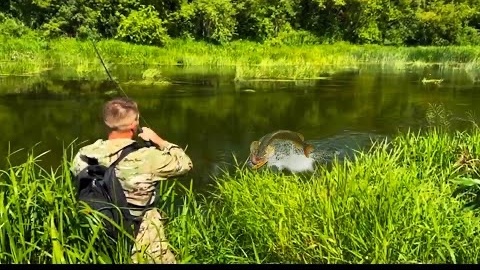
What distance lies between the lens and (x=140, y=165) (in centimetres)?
314

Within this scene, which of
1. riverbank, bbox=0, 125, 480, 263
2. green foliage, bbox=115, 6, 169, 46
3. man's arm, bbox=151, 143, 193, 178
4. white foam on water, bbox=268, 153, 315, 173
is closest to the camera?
man's arm, bbox=151, 143, 193, 178

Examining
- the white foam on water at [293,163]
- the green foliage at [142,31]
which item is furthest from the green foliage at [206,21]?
the white foam on water at [293,163]

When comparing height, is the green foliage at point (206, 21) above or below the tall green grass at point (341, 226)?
above

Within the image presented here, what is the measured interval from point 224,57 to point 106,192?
78.0 feet

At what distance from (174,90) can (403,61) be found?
14425 mm

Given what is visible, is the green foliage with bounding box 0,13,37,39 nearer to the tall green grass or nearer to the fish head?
the fish head

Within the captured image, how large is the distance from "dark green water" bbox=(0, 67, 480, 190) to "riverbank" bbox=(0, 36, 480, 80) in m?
1.88

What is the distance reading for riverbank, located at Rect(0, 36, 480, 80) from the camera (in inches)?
857

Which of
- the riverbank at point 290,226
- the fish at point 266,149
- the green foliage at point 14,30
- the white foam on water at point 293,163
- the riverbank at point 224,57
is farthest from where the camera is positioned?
the green foliage at point 14,30

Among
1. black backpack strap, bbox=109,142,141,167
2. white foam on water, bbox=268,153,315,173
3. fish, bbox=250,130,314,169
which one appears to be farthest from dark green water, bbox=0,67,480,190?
black backpack strap, bbox=109,142,141,167

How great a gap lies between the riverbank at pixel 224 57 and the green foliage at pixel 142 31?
0.71 metres

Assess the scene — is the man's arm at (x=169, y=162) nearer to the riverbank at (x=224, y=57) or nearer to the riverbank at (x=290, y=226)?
the riverbank at (x=290, y=226)

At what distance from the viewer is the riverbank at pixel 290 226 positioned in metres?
3.44

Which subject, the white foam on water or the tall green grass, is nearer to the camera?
the tall green grass
